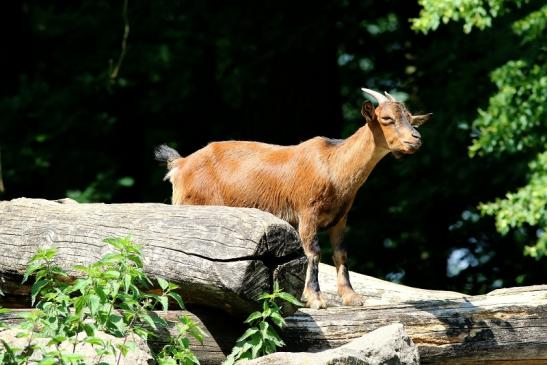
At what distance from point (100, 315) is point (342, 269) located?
2.45 meters

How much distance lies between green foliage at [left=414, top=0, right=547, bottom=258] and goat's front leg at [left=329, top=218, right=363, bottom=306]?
3.48 m

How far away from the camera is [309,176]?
782 cm

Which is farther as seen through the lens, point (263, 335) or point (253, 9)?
point (253, 9)

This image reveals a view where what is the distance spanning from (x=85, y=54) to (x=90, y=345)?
9.82m

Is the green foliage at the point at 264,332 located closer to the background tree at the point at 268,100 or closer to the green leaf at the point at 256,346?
the green leaf at the point at 256,346

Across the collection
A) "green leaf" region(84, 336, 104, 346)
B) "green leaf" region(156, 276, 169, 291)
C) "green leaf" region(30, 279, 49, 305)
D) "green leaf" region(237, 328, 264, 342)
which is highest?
"green leaf" region(30, 279, 49, 305)

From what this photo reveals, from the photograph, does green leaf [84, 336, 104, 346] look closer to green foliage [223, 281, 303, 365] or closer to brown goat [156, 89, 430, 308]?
green foliage [223, 281, 303, 365]

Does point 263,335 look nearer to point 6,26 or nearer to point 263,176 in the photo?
point 263,176

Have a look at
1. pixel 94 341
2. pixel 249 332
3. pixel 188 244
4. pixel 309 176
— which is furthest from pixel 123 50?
pixel 94 341

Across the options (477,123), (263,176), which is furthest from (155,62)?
(263,176)

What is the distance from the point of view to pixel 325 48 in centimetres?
1492

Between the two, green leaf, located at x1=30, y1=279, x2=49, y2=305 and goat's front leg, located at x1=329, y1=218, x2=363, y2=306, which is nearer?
green leaf, located at x1=30, y1=279, x2=49, y2=305

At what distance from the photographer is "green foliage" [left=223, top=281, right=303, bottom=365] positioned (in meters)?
6.38

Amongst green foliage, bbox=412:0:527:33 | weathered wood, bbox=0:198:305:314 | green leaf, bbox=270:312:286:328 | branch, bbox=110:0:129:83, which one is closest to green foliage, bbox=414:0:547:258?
green foliage, bbox=412:0:527:33
